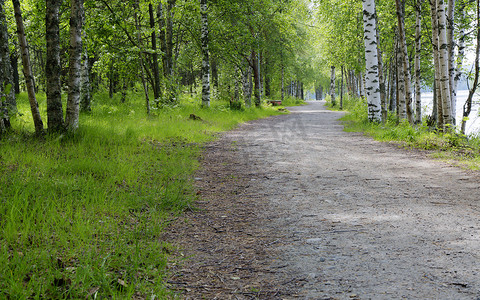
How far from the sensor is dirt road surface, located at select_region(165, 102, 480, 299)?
2656mm

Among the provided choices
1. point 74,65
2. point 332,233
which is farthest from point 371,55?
point 332,233

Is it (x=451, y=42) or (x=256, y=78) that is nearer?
(x=451, y=42)

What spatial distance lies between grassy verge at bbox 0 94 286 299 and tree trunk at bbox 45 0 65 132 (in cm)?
51

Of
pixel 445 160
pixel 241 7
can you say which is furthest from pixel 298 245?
pixel 241 7

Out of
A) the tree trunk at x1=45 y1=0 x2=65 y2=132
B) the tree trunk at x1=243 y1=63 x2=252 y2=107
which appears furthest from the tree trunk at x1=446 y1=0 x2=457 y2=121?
the tree trunk at x1=243 y1=63 x2=252 y2=107

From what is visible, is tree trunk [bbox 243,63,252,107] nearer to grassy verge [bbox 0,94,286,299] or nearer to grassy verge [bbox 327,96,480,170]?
grassy verge [bbox 327,96,480,170]

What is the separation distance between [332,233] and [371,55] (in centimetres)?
1190

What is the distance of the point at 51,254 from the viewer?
9.48 feet

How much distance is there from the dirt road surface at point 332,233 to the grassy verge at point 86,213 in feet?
1.01

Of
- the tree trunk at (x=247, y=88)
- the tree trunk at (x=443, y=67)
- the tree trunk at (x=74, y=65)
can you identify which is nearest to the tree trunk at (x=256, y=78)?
the tree trunk at (x=247, y=88)

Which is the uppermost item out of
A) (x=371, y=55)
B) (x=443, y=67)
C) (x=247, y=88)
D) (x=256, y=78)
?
(x=256, y=78)

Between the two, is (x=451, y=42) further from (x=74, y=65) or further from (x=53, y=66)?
(x=53, y=66)

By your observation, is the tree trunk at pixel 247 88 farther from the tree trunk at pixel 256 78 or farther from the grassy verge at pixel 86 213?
the grassy verge at pixel 86 213

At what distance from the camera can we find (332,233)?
3.65m
